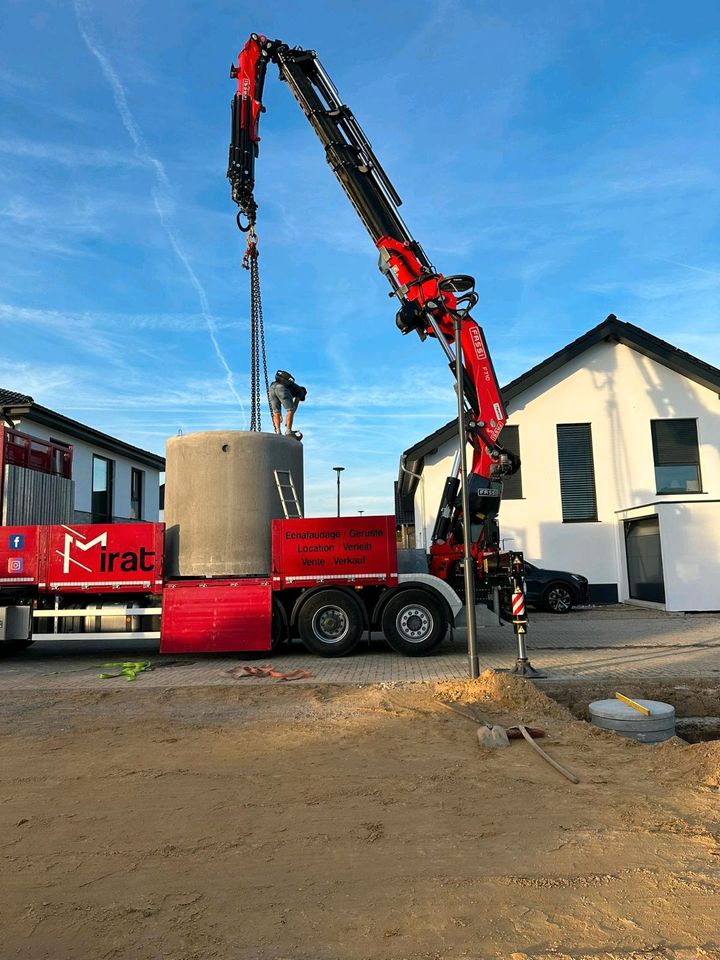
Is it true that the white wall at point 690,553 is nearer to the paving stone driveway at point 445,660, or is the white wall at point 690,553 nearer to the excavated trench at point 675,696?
the paving stone driveway at point 445,660

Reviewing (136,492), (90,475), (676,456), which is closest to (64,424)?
(90,475)

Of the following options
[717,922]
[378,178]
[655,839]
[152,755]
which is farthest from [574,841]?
[378,178]

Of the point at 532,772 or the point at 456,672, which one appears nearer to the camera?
the point at 532,772

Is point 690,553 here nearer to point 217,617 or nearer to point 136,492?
point 217,617

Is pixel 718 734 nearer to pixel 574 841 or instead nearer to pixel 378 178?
pixel 574 841

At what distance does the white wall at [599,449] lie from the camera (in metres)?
20.9

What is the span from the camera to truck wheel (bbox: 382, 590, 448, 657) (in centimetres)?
1105

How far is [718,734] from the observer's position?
24.6ft

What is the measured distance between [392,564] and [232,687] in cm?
341

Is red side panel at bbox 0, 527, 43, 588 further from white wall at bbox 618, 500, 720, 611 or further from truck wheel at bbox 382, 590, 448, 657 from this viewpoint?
white wall at bbox 618, 500, 720, 611

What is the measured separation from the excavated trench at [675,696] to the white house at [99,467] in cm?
1520

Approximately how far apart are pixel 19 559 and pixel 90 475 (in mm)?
13380

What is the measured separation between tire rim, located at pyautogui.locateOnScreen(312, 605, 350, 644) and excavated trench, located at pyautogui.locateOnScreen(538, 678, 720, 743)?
3.58m

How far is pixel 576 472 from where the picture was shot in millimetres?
21344
